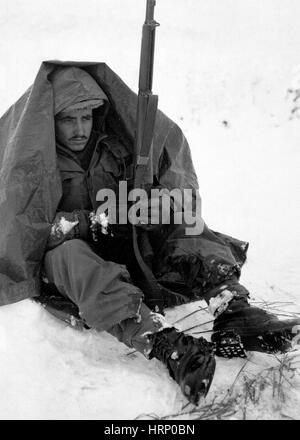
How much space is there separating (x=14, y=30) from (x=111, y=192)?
6.76 metres

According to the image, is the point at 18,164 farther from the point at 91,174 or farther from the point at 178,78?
the point at 178,78

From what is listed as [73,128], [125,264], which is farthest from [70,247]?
[73,128]

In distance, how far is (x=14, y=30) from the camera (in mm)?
8430

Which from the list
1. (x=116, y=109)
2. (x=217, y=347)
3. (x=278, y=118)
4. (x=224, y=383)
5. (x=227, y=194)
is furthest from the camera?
(x=278, y=118)

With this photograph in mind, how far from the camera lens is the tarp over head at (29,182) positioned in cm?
237

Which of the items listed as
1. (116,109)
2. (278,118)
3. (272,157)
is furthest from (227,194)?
(116,109)

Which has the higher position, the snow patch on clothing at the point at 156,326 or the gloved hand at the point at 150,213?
the gloved hand at the point at 150,213

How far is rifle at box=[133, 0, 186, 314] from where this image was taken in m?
2.54

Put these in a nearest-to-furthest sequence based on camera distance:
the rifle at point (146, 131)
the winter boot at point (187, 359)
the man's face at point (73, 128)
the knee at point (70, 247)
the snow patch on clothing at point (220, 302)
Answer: the winter boot at point (187, 359) → the knee at point (70, 247) → the snow patch on clothing at point (220, 302) → the rifle at point (146, 131) → the man's face at point (73, 128)

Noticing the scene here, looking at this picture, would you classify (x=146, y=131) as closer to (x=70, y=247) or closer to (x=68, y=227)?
(x=68, y=227)

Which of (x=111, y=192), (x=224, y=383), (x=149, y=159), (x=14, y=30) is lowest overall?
(x=224, y=383)

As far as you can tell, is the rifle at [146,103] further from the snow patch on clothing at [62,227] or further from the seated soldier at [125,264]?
the snow patch on clothing at [62,227]

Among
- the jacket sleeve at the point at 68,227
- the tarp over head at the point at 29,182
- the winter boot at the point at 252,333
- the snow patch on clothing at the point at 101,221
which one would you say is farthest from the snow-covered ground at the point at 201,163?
the snow patch on clothing at the point at 101,221
